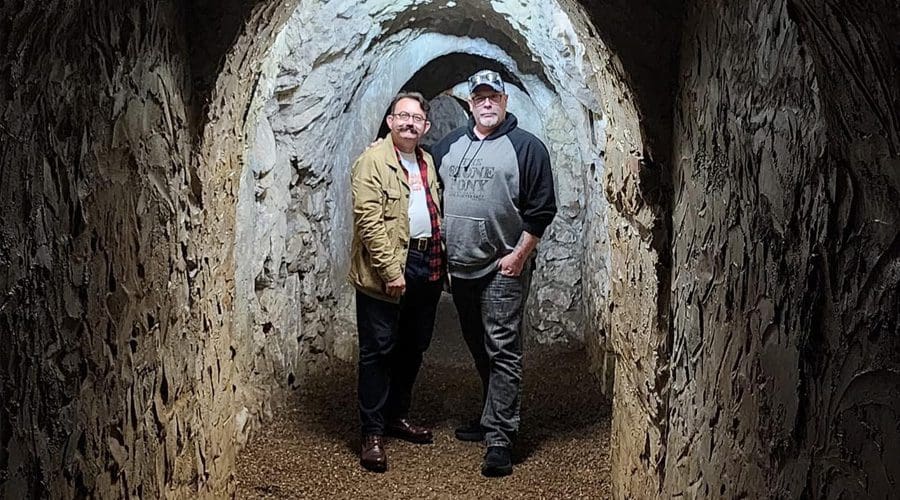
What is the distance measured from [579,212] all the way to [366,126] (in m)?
1.22

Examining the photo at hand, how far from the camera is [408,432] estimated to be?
335 centimetres

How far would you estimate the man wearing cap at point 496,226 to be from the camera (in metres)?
2.91

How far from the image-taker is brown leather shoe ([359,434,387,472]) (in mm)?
3078

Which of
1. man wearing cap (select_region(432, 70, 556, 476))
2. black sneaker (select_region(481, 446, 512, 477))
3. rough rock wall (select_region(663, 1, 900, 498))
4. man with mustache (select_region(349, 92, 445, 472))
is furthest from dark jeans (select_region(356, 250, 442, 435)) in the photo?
rough rock wall (select_region(663, 1, 900, 498))

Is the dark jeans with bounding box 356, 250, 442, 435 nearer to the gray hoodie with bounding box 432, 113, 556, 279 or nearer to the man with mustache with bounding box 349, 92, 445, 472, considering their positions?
the man with mustache with bounding box 349, 92, 445, 472

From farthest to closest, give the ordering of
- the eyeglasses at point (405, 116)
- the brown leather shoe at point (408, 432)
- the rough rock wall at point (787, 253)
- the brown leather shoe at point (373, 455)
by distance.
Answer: the brown leather shoe at point (408, 432)
the brown leather shoe at point (373, 455)
the eyeglasses at point (405, 116)
the rough rock wall at point (787, 253)

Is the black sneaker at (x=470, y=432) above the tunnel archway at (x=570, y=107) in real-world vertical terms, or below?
below

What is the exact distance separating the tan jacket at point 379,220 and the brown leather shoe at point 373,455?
20.9 inches

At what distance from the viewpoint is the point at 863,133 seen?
1.01 metres

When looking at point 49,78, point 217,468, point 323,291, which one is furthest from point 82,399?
point 323,291

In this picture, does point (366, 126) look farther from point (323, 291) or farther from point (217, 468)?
point (217, 468)

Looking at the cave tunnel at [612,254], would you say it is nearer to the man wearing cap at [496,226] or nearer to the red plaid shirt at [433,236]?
the man wearing cap at [496,226]

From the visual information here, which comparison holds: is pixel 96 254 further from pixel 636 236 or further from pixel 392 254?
pixel 392 254

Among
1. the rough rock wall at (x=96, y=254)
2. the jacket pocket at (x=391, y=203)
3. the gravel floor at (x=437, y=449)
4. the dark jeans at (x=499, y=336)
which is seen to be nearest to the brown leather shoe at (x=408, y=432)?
the gravel floor at (x=437, y=449)
